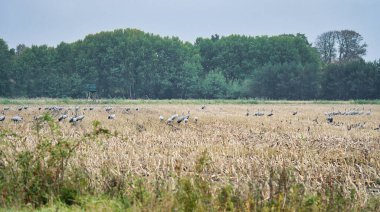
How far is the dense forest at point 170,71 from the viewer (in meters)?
72.4

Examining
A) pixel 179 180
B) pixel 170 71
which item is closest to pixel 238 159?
pixel 179 180

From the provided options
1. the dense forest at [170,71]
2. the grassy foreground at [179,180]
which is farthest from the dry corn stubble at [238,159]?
the dense forest at [170,71]

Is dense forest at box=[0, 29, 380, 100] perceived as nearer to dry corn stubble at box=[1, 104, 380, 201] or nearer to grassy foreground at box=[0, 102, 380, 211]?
dry corn stubble at box=[1, 104, 380, 201]

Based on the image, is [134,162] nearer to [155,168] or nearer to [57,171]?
[155,168]

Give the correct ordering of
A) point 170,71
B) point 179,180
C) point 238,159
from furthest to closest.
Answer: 1. point 170,71
2. point 238,159
3. point 179,180

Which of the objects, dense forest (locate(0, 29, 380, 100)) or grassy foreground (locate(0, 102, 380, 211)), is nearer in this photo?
grassy foreground (locate(0, 102, 380, 211))

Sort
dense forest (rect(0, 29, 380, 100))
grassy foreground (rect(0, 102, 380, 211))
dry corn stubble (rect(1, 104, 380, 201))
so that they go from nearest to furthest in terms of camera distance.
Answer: grassy foreground (rect(0, 102, 380, 211))
dry corn stubble (rect(1, 104, 380, 201))
dense forest (rect(0, 29, 380, 100))

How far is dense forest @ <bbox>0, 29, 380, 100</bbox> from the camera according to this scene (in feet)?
238

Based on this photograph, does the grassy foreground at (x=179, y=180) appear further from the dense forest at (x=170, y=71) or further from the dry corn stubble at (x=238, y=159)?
the dense forest at (x=170, y=71)

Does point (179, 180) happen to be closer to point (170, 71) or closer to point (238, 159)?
point (238, 159)

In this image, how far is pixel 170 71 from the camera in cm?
8256

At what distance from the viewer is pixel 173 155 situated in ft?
32.7

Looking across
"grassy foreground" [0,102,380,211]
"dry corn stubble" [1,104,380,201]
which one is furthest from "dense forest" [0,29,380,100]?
"grassy foreground" [0,102,380,211]

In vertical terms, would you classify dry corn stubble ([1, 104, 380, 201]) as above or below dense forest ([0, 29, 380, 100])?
below
